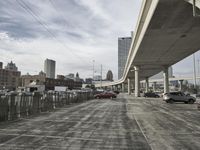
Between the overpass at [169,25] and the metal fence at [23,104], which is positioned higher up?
the overpass at [169,25]

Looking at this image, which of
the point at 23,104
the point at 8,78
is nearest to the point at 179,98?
the point at 23,104

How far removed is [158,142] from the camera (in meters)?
8.91

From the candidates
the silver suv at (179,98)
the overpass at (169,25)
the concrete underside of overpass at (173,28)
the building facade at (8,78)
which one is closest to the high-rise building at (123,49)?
the building facade at (8,78)

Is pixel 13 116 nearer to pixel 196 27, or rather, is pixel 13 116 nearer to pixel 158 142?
pixel 158 142

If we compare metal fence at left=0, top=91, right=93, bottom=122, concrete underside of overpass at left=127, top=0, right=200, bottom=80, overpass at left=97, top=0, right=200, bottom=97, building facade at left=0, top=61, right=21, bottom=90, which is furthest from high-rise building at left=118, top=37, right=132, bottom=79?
metal fence at left=0, top=91, right=93, bottom=122

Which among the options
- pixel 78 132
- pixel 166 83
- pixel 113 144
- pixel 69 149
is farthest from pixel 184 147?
pixel 166 83

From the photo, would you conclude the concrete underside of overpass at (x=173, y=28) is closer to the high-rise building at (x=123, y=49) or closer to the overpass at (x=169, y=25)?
the overpass at (x=169, y=25)

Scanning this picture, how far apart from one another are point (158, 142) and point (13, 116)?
987cm

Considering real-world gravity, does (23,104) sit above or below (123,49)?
below

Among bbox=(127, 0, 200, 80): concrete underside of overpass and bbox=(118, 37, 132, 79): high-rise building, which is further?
bbox=(118, 37, 132, 79): high-rise building

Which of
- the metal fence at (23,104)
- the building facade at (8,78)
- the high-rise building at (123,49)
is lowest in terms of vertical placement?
the metal fence at (23,104)

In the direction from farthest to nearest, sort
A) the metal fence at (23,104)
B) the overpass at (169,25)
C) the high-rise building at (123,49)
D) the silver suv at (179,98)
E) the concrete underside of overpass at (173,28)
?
the high-rise building at (123,49) < the silver suv at (179,98) < the concrete underside of overpass at (173,28) < the overpass at (169,25) < the metal fence at (23,104)

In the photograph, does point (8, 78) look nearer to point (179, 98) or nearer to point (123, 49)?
point (123, 49)

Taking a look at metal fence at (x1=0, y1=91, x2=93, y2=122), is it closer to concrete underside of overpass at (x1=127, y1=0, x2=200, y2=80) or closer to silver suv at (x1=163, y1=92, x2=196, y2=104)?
concrete underside of overpass at (x1=127, y1=0, x2=200, y2=80)
